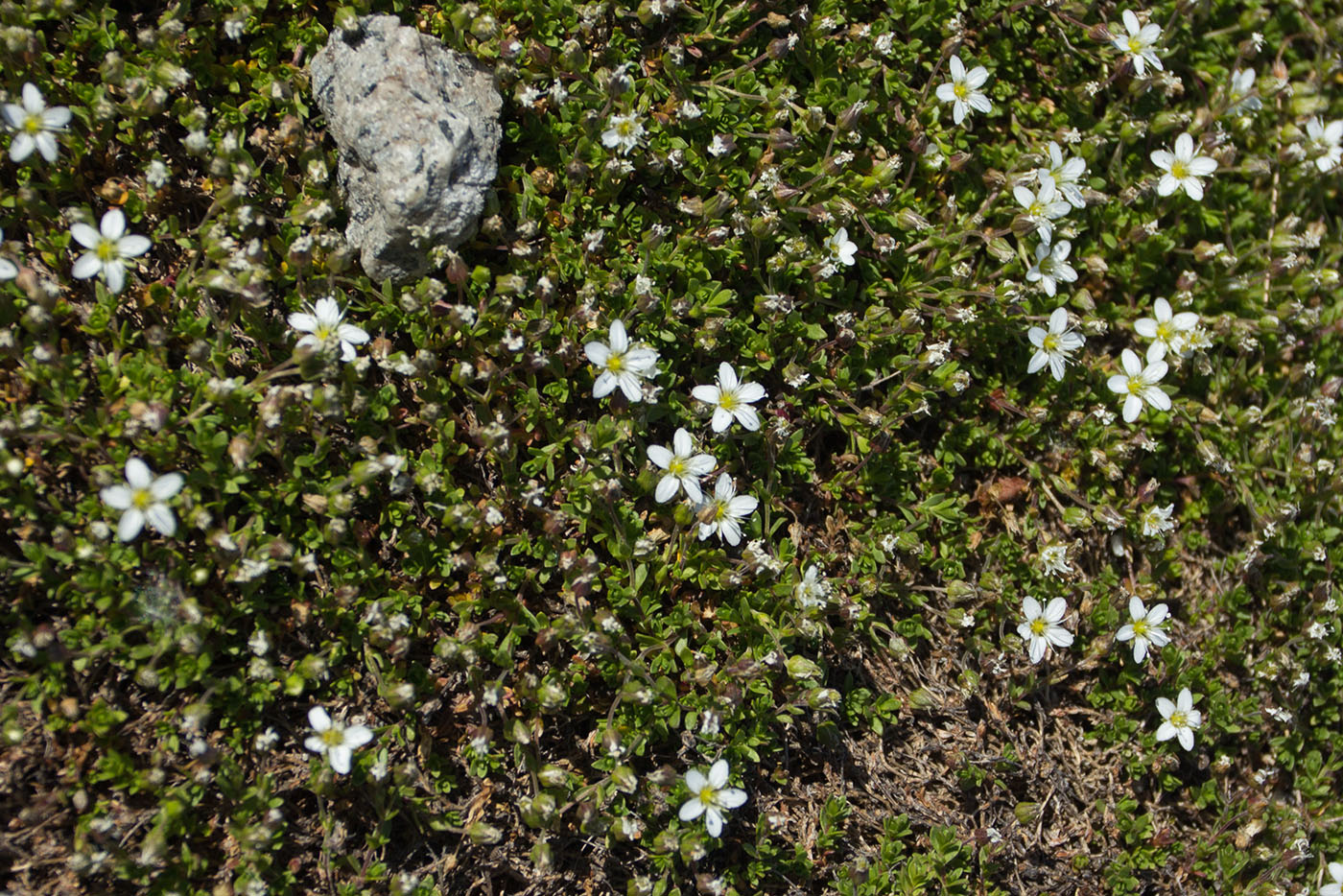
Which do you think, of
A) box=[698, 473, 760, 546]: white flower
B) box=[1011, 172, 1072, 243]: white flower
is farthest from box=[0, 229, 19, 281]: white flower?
box=[1011, 172, 1072, 243]: white flower

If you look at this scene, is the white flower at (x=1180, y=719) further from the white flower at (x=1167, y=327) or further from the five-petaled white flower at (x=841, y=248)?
the five-petaled white flower at (x=841, y=248)

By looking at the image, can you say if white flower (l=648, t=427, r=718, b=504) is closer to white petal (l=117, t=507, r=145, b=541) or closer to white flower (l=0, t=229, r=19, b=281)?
white petal (l=117, t=507, r=145, b=541)

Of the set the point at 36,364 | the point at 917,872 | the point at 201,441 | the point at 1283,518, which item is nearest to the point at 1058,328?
the point at 1283,518

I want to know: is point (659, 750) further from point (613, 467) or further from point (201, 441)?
→ point (201, 441)

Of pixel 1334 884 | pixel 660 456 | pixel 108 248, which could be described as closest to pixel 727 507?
pixel 660 456

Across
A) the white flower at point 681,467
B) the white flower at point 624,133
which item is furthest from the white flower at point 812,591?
the white flower at point 624,133

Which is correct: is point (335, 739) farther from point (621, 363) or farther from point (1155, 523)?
point (1155, 523)
